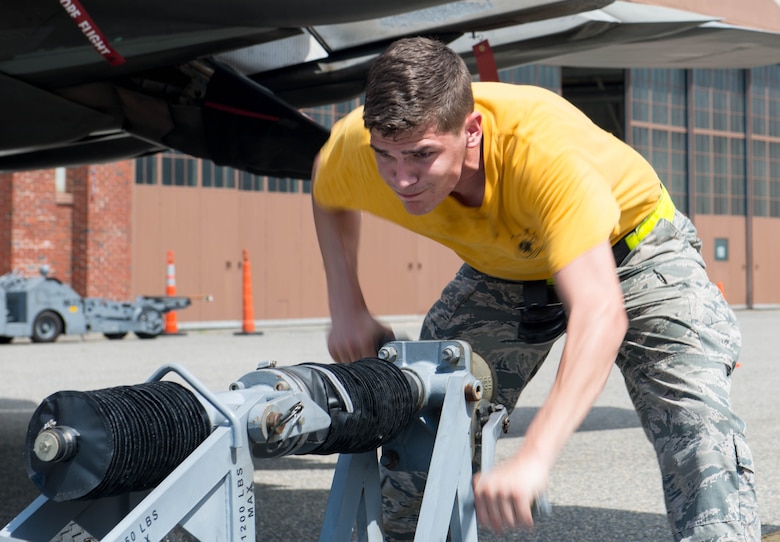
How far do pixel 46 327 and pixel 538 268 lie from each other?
1382 centimetres

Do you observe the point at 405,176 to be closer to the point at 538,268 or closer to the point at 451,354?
the point at 451,354

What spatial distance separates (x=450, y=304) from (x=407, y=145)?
1.11m

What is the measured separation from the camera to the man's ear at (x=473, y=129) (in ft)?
7.18

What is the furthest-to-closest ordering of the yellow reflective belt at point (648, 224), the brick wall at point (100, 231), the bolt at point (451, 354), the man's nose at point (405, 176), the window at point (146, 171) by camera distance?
the window at point (146, 171) < the brick wall at point (100, 231) < the yellow reflective belt at point (648, 224) < the bolt at point (451, 354) < the man's nose at point (405, 176)

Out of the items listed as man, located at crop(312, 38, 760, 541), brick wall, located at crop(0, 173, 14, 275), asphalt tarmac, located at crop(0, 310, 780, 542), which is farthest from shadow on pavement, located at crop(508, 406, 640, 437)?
brick wall, located at crop(0, 173, 14, 275)

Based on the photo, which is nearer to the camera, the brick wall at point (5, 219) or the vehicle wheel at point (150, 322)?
the vehicle wheel at point (150, 322)

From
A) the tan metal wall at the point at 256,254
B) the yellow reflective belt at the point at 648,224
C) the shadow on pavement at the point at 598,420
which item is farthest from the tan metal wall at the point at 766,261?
the yellow reflective belt at the point at 648,224

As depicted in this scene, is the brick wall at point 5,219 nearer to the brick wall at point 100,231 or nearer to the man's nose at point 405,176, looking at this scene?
the brick wall at point 100,231

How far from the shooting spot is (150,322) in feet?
51.9

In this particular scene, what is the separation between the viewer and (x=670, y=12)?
476 cm

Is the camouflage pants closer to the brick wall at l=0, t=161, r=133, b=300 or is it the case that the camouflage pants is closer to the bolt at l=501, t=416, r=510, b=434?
the bolt at l=501, t=416, r=510, b=434

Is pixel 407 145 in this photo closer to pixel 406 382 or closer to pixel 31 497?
pixel 406 382

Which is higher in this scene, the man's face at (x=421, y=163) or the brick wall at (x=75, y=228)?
the brick wall at (x=75, y=228)

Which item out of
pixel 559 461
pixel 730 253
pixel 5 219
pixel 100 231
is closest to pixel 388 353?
pixel 559 461
